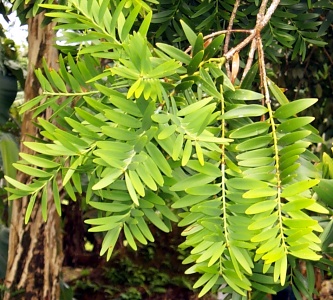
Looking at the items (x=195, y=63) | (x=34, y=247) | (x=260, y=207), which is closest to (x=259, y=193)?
(x=260, y=207)

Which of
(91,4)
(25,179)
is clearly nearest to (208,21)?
(91,4)

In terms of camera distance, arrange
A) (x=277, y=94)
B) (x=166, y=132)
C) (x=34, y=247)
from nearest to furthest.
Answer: (x=166, y=132)
(x=277, y=94)
(x=34, y=247)

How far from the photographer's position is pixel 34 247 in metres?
0.96

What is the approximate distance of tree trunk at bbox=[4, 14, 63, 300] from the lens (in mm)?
957

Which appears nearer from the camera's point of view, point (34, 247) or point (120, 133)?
point (120, 133)

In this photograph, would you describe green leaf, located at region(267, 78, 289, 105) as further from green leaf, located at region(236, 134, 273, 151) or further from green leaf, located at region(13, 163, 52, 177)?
green leaf, located at region(13, 163, 52, 177)

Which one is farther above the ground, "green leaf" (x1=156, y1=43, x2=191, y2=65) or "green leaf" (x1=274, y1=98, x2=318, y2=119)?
"green leaf" (x1=156, y1=43, x2=191, y2=65)

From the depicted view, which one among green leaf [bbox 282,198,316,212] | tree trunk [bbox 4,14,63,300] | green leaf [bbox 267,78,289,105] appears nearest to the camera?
green leaf [bbox 282,198,316,212]

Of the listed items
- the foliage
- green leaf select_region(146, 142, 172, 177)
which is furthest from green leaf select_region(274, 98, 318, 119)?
green leaf select_region(146, 142, 172, 177)

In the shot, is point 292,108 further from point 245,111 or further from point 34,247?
point 34,247

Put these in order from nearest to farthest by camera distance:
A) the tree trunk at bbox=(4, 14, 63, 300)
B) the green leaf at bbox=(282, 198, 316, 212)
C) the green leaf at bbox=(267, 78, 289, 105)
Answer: the green leaf at bbox=(282, 198, 316, 212) < the green leaf at bbox=(267, 78, 289, 105) < the tree trunk at bbox=(4, 14, 63, 300)

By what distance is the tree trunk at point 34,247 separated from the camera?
957mm

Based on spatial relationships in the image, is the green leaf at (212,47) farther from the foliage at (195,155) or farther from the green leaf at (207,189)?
the green leaf at (207,189)

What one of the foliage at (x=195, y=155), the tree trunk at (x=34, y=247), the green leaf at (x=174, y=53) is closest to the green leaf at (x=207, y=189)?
the foliage at (x=195, y=155)
